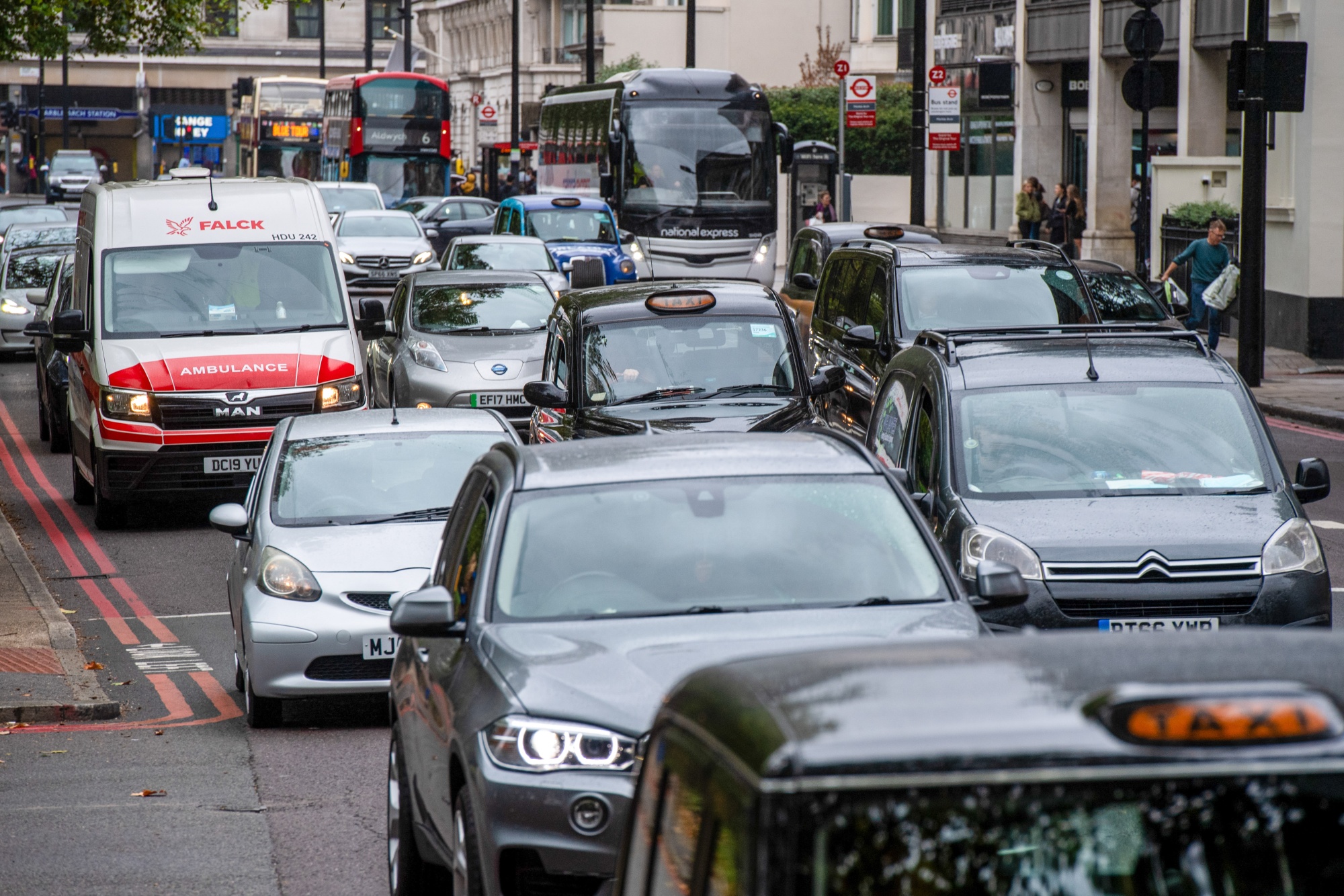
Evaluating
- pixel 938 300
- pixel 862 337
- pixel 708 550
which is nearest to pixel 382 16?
pixel 938 300

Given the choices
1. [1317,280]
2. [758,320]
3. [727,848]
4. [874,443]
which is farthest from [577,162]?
[727,848]

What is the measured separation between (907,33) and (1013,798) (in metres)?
53.7

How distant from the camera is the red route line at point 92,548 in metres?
12.1

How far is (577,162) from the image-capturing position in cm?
3875

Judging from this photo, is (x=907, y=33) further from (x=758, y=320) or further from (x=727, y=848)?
(x=727, y=848)

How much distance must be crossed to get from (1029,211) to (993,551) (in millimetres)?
28940

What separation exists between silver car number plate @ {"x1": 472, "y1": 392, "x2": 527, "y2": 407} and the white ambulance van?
1358 mm

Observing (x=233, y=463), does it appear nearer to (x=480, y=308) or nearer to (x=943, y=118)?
(x=480, y=308)

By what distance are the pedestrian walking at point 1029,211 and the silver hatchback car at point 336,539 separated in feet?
86.9

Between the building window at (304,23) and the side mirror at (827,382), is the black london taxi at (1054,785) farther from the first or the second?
the building window at (304,23)

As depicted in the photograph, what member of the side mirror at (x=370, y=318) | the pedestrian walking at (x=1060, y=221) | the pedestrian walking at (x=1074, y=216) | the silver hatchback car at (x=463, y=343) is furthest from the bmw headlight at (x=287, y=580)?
the pedestrian walking at (x=1060, y=221)


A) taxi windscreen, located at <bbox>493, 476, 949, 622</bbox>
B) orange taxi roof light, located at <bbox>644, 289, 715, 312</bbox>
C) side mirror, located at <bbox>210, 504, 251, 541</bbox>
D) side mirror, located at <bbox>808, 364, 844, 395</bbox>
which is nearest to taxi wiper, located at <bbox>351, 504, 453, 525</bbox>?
side mirror, located at <bbox>210, 504, 251, 541</bbox>

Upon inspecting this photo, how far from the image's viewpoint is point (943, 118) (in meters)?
29.7

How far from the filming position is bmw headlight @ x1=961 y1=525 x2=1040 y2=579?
8023 millimetres
